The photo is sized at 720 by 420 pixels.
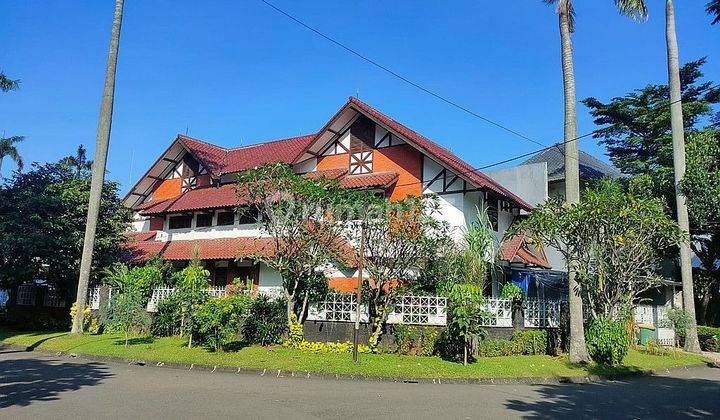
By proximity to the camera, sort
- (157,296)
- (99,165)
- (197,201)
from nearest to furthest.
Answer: (99,165) < (157,296) < (197,201)

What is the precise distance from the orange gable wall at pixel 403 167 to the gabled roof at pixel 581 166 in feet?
34.7

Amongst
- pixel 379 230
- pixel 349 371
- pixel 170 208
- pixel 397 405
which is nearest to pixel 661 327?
pixel 379 230

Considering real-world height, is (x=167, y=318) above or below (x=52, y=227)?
below

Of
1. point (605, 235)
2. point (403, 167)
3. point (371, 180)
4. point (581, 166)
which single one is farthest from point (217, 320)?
point (581, 166)

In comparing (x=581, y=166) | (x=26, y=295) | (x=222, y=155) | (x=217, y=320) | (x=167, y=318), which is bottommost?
(x=167, y=318)

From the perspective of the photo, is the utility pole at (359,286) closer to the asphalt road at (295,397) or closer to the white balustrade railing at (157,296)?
the asphalt road at (295,397)

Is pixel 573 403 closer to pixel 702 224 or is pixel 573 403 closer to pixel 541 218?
pixel 541 218

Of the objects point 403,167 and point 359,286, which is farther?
point 403,167

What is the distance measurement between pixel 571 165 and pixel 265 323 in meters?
10.0

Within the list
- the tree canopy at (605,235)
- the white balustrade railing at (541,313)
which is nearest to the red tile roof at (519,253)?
the white balustrade railing at (541,313)

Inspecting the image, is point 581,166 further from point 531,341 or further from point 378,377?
point 378,377

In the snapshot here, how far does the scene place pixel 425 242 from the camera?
1498 cm

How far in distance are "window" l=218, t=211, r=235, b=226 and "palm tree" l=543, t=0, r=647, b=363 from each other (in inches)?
598

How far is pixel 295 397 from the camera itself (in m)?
9.29
